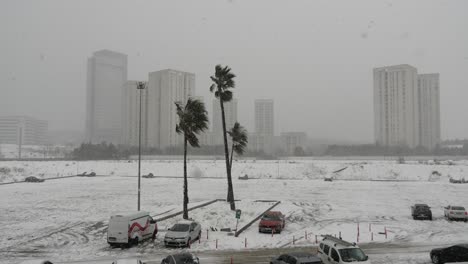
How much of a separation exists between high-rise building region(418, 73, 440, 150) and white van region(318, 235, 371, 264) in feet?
604

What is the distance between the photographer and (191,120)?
2920cm

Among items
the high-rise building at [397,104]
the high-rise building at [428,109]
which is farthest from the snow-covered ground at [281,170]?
the high-rise building at [428,109]

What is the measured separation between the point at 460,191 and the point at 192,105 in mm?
46839

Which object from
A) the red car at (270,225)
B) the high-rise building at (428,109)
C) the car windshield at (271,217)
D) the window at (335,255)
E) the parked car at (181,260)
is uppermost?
the high-rise building at (428,109)

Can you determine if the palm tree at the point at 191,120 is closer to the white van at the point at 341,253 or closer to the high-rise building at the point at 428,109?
the white van at the point at 341,253

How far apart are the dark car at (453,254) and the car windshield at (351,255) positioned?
470 cm

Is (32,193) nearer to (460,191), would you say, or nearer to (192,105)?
(192,105)

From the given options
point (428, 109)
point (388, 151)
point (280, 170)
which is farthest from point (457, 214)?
point (428, 109)

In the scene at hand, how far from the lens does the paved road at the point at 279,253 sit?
62.9 feet

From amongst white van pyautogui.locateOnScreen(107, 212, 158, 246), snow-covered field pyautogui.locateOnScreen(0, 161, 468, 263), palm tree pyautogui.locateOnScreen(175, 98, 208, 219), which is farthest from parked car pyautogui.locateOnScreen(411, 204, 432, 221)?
white van pyautogui.locateOnScreen(107, 212, 158, 246)

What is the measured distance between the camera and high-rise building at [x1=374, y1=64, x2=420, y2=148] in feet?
542

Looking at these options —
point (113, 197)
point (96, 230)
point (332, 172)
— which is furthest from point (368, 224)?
point (332, 172)

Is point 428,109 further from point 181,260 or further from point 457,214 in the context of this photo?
point 181,260

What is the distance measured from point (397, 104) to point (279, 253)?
6469 inches
